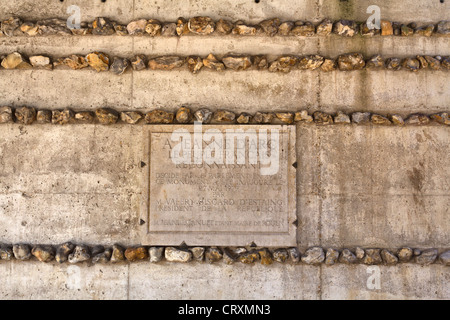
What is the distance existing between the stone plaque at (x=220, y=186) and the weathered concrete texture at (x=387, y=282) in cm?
66

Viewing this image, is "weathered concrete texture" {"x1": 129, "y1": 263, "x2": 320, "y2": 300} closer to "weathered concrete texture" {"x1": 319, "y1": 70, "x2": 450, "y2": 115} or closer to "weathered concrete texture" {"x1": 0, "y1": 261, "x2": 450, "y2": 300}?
"weathered concrete texture" {"x1": 0, "y1": 261, "x2": 450, "y2": 300}

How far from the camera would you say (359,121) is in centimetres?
392

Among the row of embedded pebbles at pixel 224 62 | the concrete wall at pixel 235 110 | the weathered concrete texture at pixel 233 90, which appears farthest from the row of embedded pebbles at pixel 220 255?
the row of embedded pebbles at pixel 224 62

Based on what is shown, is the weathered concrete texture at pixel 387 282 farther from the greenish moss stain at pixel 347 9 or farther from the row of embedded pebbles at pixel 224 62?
the greenish moss stain at pixel 347 9

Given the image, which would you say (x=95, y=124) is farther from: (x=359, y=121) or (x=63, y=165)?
(x=359, y=121)

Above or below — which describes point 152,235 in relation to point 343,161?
below

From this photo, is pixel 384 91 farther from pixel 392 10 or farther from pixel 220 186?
pixel 220 186

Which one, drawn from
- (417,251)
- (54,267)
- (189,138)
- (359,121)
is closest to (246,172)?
(189,138)

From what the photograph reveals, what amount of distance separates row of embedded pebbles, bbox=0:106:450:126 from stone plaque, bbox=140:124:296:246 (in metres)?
0.09

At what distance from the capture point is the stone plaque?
383 cm

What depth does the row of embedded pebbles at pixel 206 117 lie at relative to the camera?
389cm

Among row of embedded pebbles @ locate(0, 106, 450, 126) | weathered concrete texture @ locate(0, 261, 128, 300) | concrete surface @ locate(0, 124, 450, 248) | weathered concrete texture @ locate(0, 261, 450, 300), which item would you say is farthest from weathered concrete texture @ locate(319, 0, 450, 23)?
weathered concrete texture @ locate(0, 261, 128, 300)
